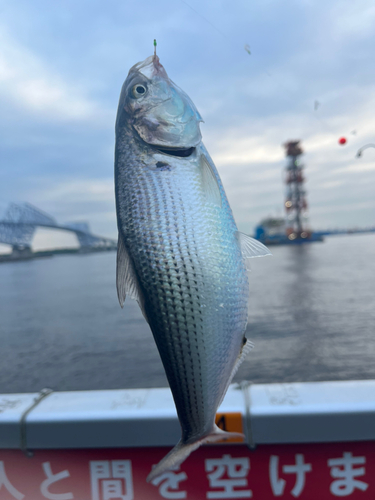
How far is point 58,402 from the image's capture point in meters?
2.98

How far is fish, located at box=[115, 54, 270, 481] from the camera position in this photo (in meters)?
1.18

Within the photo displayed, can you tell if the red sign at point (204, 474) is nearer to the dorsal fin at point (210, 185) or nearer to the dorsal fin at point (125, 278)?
the dorsal fin at point (125, 278)

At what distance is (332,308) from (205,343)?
2144cm

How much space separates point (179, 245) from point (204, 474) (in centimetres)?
226

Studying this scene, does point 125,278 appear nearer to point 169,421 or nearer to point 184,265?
point 184,265

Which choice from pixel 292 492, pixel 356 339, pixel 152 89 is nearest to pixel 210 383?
pixel 152 89

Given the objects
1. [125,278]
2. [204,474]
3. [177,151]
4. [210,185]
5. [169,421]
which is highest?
[177,151]

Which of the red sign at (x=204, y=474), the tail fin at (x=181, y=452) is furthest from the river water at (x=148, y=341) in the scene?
the tail fin at (x=181, y=452)

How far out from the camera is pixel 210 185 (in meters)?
1.20

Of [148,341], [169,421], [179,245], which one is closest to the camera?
[179,245]

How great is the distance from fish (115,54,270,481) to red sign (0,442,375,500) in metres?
1.69

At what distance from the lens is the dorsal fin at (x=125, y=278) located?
1232 mm

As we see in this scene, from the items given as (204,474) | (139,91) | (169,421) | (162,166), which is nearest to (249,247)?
(162,166)

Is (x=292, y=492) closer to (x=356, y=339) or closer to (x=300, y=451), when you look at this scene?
(x=300, y=451)
